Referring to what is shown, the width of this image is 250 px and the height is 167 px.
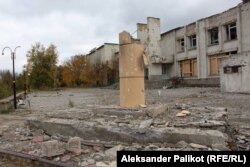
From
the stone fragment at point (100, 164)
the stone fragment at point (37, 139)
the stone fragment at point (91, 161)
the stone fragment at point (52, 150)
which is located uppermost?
the stone fragment at point (52, 150)

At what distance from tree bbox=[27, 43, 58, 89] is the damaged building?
2134 centimetres

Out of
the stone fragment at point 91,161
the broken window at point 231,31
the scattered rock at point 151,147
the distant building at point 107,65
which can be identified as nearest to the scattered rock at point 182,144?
the scattered rock at point 151,147

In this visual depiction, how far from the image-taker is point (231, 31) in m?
32.5

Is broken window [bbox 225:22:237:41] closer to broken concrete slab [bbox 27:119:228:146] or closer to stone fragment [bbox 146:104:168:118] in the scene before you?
stone fragment [bbox 146:104:168:118]

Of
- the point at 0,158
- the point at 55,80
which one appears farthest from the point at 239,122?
the point at 55,80

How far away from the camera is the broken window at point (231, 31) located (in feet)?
105

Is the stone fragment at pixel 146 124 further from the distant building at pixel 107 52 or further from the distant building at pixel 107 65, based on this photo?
the distant building at pixel 107 52

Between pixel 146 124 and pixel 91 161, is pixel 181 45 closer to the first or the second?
pixel 146 124

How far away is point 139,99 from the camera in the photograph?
29.1ft

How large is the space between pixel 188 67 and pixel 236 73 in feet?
58.0

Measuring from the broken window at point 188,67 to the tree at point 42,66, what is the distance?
2592cm

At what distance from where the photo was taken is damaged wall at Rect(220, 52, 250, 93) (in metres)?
21.2

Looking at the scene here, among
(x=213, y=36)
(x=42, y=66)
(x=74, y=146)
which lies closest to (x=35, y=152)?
(x=74, y=146)

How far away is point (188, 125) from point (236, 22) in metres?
27.7
